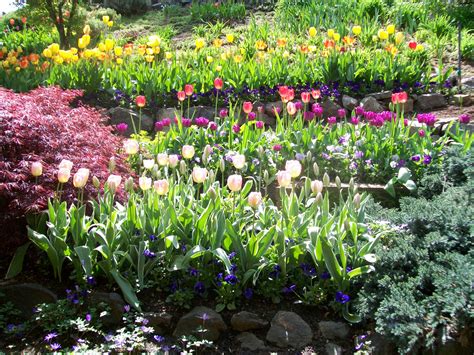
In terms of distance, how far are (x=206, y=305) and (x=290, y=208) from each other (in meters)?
0.79

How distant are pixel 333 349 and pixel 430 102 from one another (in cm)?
423

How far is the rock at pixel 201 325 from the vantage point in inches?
126

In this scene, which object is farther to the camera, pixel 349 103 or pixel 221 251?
pixel 349 103

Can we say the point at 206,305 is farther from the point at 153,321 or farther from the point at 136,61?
the point at 136,61

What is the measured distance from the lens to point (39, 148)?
369cm

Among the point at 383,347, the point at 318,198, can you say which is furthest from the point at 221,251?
the point at 383,347

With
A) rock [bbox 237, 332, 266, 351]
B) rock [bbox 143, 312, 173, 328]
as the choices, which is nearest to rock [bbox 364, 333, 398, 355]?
rock [bbox 237, 332, 266, 351]

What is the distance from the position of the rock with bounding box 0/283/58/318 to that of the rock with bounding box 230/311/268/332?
3.46 ft

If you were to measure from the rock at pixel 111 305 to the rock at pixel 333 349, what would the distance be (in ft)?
3.82

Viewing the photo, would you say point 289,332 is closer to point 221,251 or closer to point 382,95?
point 221,251

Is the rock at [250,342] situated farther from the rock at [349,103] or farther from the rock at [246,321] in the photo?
the rock at [349,103]

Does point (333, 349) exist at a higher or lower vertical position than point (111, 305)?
lower

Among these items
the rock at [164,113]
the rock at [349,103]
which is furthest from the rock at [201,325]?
the rock at [349,103]

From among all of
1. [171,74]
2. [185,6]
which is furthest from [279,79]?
[185,6]
